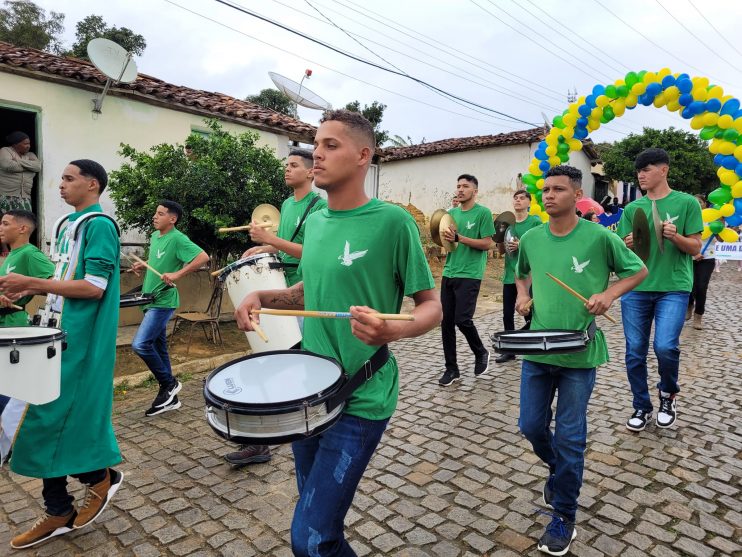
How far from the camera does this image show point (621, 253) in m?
3.07

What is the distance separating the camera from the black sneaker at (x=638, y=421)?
4445 millimetres

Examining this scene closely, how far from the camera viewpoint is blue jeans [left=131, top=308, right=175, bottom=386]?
16.2 feet

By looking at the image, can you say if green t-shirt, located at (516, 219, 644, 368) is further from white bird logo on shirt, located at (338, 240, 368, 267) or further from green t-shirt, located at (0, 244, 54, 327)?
green t-shirt, located at (0, 244, 54, 327)

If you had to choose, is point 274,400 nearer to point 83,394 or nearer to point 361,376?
point 361,376

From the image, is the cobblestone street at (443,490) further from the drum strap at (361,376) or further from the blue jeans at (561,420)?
the drum strap at (361,376)

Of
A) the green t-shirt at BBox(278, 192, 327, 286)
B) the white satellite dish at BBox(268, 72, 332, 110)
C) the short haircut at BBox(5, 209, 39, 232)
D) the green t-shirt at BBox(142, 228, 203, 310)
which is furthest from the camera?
the white satellite dish at BBox(268, 72, 332, 110)

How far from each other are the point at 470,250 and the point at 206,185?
13.5ft

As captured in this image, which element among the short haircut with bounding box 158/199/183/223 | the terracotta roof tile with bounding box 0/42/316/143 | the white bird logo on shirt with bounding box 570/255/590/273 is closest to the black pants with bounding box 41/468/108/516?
the short haircut with bounding box 158/199/183/223

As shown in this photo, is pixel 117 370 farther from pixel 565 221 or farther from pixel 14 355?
pixel 565 221

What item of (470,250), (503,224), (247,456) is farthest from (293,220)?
(503,224)

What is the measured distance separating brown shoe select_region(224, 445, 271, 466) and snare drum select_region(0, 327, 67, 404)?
1481mm

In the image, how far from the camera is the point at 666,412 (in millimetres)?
4578

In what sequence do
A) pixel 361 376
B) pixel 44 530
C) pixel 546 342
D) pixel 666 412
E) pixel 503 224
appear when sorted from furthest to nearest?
pixel 503 224
pixel 666 412
pixel 44 530
pixel 546 342
pixel 361 376

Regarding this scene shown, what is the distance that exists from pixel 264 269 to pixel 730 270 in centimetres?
2191
